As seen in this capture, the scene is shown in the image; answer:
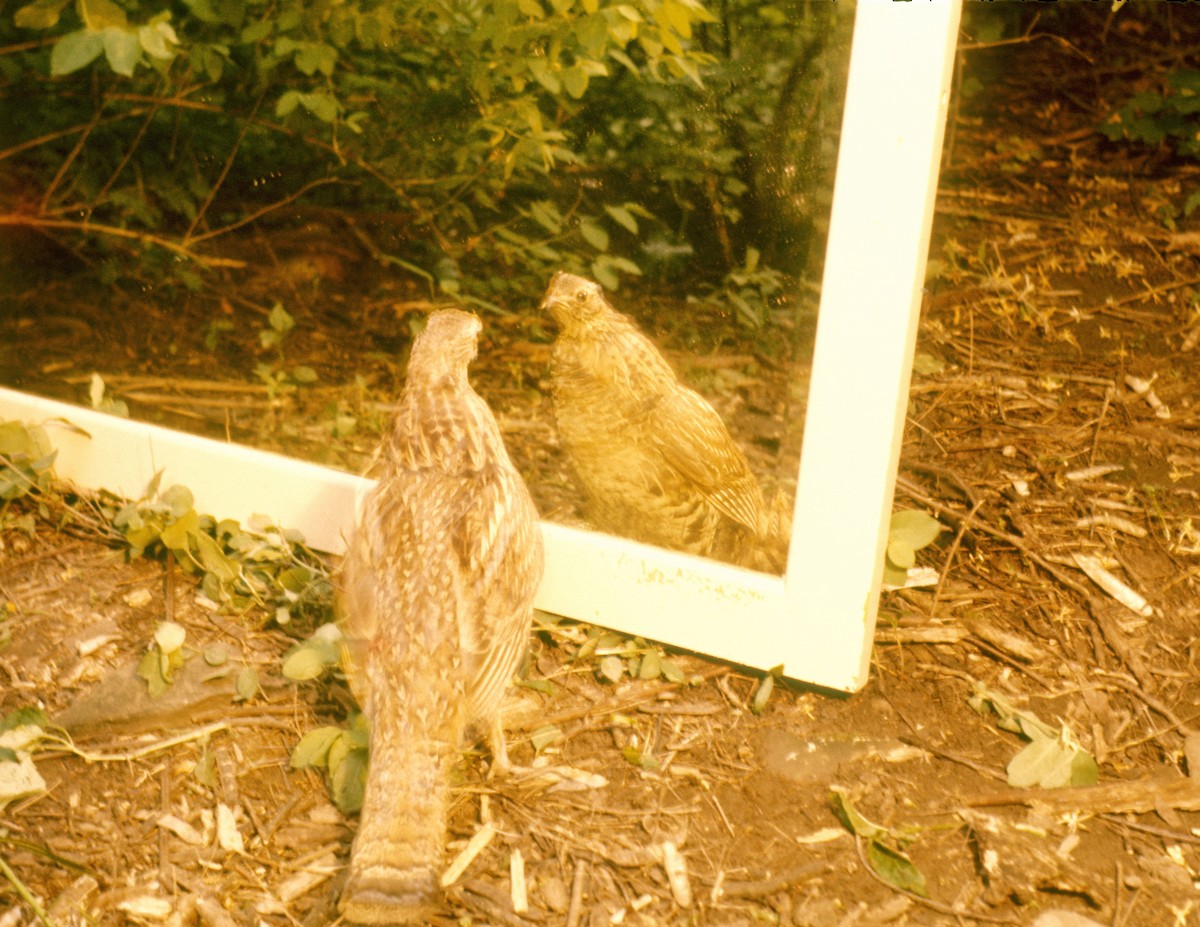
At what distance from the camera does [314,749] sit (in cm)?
281

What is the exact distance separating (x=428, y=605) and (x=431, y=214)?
106 cm

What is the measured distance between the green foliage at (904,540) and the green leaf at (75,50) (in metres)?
2.49

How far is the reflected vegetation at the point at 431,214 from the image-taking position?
2.75 meters

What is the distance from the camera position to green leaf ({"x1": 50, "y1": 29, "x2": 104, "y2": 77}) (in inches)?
119

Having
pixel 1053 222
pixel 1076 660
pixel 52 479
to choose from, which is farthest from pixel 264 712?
pixel 1053 222

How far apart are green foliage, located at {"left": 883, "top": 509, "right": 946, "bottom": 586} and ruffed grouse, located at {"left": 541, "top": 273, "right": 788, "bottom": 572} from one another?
492mm

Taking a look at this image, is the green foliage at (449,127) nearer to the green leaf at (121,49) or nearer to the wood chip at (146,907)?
the green leaf at (121,49)

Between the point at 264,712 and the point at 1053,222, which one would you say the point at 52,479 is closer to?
the point at 264,712

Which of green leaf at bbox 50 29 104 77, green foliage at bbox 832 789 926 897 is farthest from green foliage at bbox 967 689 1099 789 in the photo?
green leaf at bbox 50 29 104 77

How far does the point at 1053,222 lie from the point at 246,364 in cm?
377

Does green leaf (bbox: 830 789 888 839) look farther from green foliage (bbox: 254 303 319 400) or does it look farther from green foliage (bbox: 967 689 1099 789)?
green foliage (bbox: 254 303 319 400)

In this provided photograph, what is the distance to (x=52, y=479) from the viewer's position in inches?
147

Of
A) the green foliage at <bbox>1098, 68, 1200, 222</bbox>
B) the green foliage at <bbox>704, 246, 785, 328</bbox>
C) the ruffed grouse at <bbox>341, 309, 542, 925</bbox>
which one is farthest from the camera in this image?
the green foliage at <bbox>1098, 68, 1200, 222</bbox>

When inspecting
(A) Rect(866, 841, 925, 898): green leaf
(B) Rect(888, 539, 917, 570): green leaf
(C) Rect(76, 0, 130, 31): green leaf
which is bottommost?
(A) Rect(866, 841, 925, 898): green leaf
